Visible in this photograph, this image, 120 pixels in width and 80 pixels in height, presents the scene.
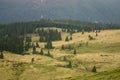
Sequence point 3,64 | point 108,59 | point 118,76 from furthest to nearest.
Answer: point 108,59, point 3,64, point 118,76

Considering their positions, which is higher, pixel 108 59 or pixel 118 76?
pixel 118 76

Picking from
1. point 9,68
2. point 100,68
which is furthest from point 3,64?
Result: point 100,68

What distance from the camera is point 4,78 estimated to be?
432ft

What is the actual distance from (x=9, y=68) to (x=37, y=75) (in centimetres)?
1901

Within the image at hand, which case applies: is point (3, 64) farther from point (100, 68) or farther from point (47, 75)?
point (100, 68)

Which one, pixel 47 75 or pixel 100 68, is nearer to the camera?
pixel 47 75

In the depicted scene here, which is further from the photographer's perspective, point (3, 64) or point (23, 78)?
point (3, 64)

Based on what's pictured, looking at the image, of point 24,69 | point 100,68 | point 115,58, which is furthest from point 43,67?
point 115,58

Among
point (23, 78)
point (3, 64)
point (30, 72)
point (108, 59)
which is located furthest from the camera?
point (108, 59)

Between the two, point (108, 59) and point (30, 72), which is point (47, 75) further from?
point (108, 59)

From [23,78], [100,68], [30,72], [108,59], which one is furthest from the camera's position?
[108,59]

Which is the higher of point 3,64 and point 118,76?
point 118,76

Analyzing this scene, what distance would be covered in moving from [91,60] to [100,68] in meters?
26.2

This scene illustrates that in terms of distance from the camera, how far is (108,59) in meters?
194
